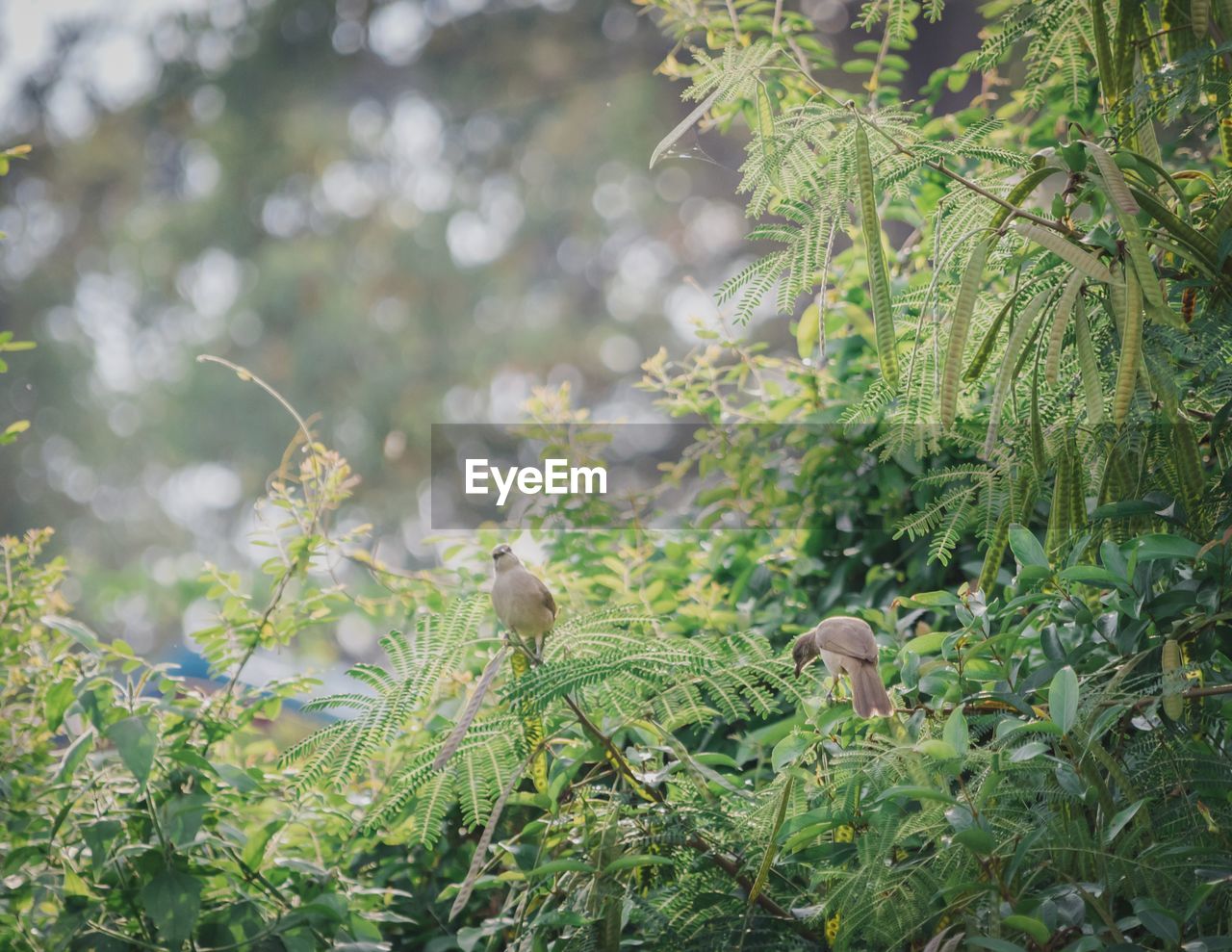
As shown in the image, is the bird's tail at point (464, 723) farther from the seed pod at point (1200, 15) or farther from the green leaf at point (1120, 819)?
the seed pod at point (1200, 15)

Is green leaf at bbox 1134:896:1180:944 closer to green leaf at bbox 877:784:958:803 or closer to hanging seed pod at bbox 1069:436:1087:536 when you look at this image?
green leaf at bbox 877:784:958:803

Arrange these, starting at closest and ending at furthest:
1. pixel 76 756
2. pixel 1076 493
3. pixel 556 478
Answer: pixel 1076 493 → pixel 76 756 → pixel 556 478

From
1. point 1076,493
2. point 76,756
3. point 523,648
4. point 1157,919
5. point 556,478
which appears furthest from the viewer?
point 556,478

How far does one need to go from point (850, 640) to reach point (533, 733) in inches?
12.1

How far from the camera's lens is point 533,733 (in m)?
1.10

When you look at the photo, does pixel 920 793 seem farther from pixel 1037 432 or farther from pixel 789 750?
pixel 1037 432

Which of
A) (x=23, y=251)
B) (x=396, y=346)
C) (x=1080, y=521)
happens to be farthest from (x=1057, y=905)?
(x=23, y=251)

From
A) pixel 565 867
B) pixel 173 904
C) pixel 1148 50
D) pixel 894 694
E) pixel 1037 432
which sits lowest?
pixel 173 904

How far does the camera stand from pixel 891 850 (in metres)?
0.92

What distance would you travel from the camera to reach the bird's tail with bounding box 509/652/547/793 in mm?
1093

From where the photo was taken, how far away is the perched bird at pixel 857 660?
39.0 inches

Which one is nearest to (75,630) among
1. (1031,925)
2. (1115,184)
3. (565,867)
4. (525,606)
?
(525,606)

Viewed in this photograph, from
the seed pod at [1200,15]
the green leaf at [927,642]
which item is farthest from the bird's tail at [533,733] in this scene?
the seed pod at [1200,15]

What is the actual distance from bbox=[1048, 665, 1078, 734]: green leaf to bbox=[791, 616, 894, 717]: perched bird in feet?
0.53
